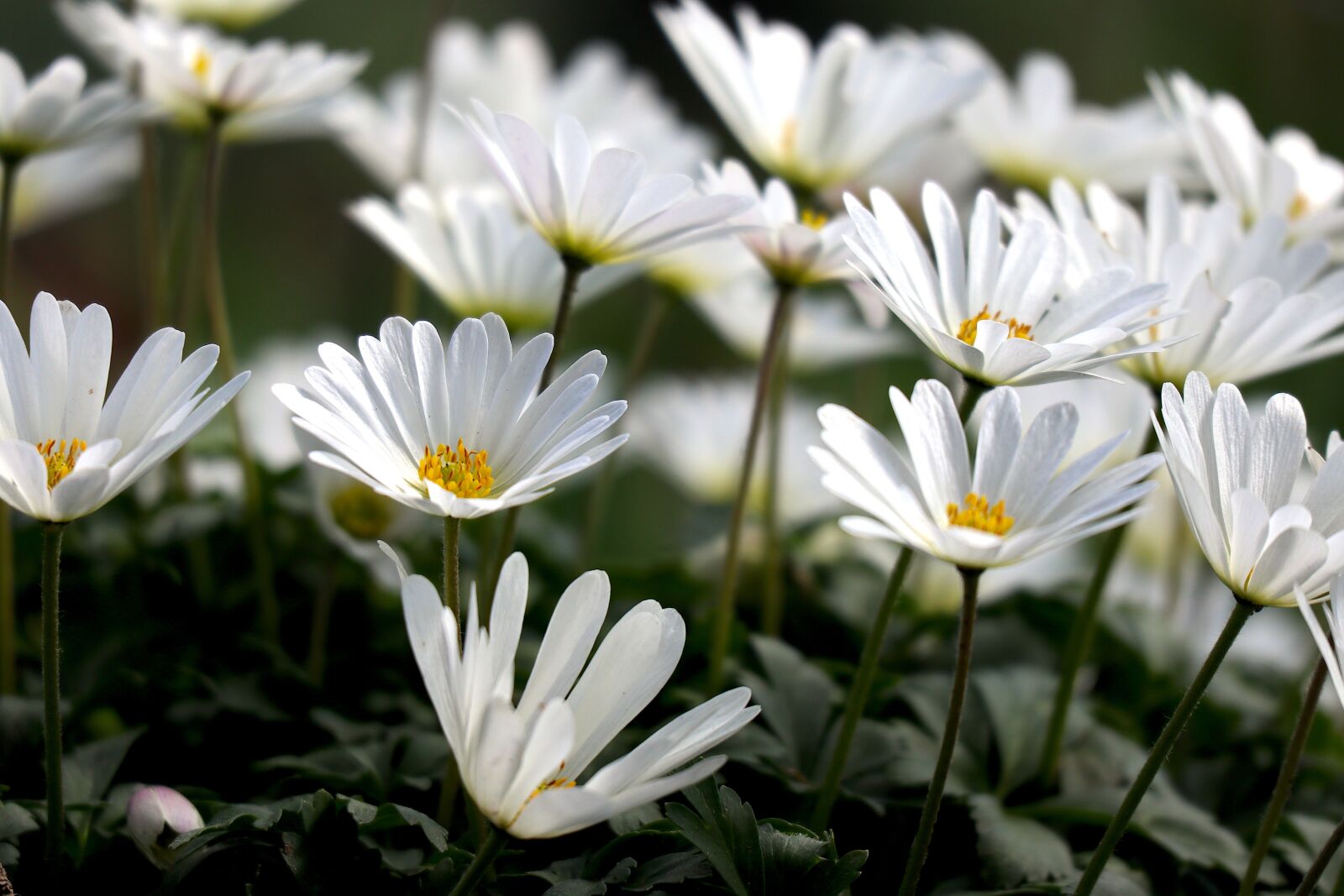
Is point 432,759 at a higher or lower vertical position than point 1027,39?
lower

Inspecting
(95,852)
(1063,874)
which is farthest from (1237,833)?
(95,852)

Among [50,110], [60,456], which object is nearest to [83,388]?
[60,456]

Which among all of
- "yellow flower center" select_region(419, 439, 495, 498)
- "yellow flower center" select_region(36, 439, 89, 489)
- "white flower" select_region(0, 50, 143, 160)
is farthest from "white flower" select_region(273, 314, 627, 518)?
"white flower" select_region(0, 50, 143, 160)

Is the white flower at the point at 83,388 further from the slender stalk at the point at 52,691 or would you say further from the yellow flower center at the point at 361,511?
the yellow flower center at the point at 361,511

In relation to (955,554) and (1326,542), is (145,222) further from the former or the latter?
(1326,542)

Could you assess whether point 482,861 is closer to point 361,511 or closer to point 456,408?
point 456,408

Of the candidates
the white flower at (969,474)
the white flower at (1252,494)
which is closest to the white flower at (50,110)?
the white flower at (969,474)
